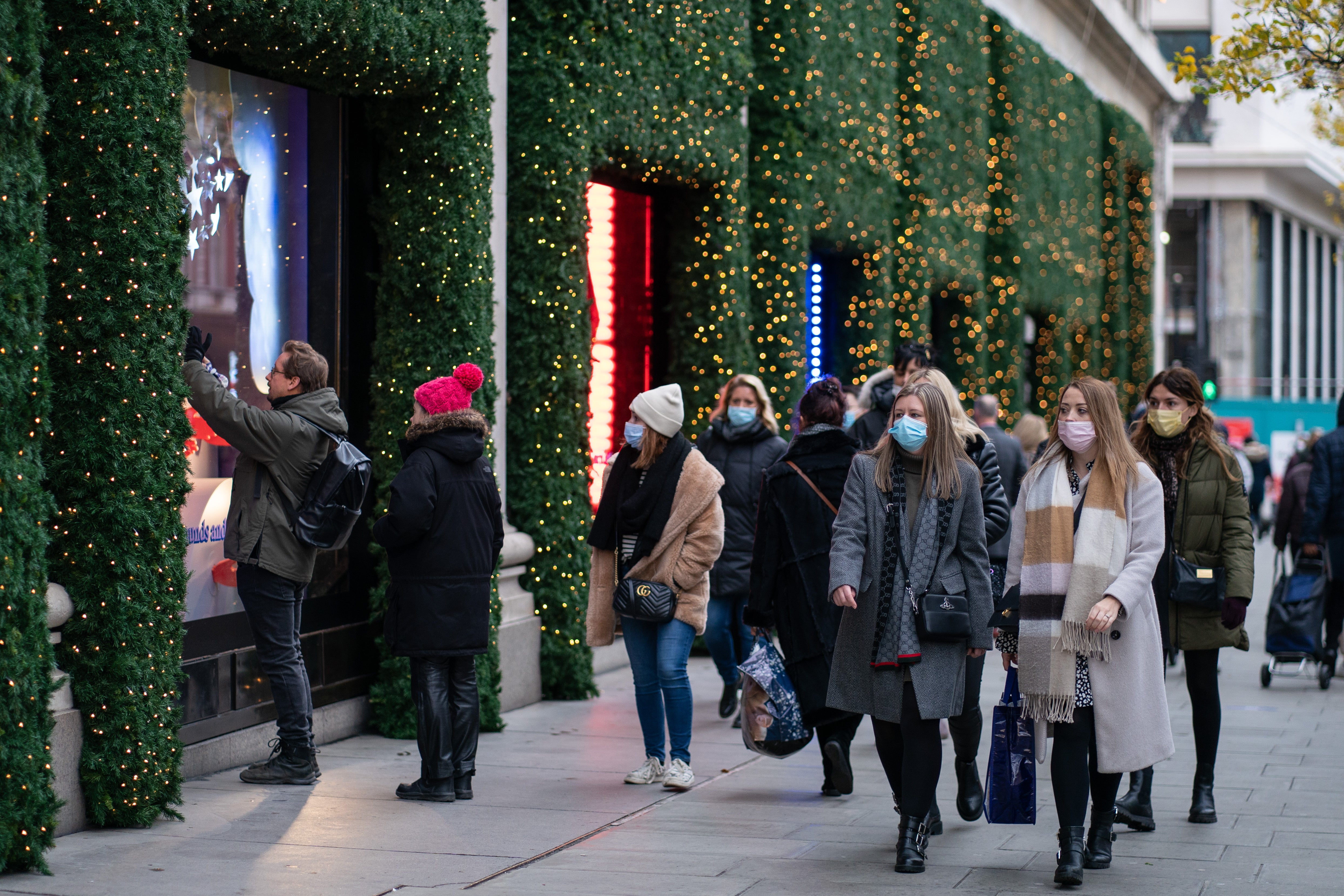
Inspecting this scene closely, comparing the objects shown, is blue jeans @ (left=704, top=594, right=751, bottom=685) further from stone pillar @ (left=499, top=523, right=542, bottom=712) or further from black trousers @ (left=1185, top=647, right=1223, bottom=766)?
black trousers @ (left=1185, top=647, right=1223, bottom=766)

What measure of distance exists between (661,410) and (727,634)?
255 cm

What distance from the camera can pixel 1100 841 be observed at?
6379 mm

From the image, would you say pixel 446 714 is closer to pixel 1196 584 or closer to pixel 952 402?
pixel 952 402

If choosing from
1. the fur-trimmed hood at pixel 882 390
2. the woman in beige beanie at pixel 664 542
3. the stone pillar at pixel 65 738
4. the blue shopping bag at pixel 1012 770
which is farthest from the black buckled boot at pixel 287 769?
the fur-trimmed hood at pixel 882 390

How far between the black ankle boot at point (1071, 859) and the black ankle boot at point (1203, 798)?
137cm

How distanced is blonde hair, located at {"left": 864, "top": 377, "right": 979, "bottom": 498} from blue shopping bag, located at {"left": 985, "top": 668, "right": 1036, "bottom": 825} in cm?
77

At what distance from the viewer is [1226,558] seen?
716cm

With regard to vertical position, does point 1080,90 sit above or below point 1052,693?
above

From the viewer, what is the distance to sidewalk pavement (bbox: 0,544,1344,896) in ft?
19.9

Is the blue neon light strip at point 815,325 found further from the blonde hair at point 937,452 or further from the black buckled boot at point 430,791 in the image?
the blonde hair at point 937,452

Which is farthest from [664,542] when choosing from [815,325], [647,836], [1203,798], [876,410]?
[815,325]

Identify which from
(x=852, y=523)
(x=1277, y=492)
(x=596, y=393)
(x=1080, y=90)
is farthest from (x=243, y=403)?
(x=1277, y=492)

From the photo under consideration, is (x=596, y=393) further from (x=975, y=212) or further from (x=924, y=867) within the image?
(x=975, y=212)

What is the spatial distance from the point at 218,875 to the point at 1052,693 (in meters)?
3.06
